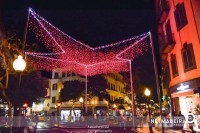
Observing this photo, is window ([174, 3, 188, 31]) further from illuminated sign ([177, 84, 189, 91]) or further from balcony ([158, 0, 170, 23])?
illuminated sign ([177, 84, 189, 91])

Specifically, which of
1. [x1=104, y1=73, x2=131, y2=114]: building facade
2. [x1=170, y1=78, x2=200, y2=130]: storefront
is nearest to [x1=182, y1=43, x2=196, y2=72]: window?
[x1=170, y1=78, x2=200, y2=130]: storefront

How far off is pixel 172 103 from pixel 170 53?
17.2ft

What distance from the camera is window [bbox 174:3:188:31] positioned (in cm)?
1842

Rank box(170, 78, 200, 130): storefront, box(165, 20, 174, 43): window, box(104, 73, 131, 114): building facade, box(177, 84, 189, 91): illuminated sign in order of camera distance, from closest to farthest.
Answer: box(170, 78, 200, 130): storefront
box(177, 84, 189, 91): illuminated sign
box(165, 20, 174, 43): window
box(104, 73, 131, 114): building facade

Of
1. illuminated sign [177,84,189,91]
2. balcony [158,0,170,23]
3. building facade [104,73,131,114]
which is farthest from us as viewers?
building facade [104,73,131,114]

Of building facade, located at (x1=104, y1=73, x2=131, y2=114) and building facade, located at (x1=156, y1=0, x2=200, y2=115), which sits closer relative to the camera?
building facade, located at (x1=156, y1=0, x2=200, y2=115)

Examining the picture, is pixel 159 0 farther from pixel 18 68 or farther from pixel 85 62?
pixel 18 68

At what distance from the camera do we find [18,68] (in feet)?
29.1

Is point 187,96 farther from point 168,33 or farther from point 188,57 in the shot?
point 168,33

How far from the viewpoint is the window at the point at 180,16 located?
18.4m

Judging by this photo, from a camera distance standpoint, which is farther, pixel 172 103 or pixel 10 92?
pixel 10 92

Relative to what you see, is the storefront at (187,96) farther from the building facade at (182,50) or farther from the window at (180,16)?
the window at (180,16)

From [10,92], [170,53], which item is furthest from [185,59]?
[10,92]

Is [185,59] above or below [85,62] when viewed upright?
below
